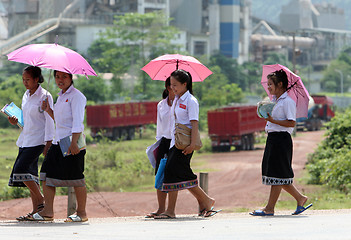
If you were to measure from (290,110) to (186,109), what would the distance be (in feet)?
3.79

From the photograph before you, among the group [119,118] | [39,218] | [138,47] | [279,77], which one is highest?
[138,47]

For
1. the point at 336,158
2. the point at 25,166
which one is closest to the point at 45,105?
the point at 25,166

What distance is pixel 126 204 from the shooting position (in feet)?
52.1

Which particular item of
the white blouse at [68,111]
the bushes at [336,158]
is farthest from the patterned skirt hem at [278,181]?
the bushes at [336,158]

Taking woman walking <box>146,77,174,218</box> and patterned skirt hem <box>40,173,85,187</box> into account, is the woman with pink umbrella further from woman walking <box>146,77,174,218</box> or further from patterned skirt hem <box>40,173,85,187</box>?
patterned skirt hem <box>40,173,85,187</box>

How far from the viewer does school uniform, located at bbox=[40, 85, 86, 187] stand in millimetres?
6805

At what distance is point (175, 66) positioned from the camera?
321 inches

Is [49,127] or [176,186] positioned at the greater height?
[49,127]

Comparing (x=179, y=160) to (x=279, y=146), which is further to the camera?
(x=279, y=146)

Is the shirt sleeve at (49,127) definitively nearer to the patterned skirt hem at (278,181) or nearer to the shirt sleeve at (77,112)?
the shirt sleeve at (77,112)

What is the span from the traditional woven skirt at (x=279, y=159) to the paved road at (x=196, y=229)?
499 millimetres

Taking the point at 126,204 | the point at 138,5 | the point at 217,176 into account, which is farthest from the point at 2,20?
the point at 126,204

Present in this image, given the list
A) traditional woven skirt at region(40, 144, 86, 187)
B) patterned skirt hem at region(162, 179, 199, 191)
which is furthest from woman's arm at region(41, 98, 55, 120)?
patterned skirt hem at region(162, 179, 199, 191)

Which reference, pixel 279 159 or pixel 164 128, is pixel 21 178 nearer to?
pixel 164 128
